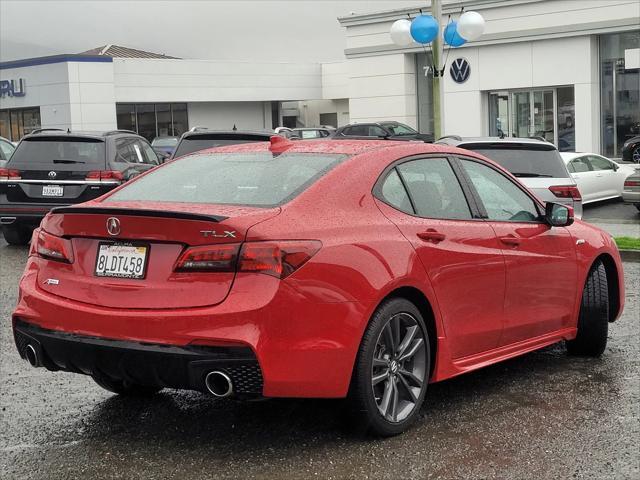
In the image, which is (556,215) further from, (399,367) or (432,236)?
(399,367)

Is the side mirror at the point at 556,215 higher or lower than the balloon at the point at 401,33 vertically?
lower

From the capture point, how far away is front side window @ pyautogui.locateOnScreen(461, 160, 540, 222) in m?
6.19

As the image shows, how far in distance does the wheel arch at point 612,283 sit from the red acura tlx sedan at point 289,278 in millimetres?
1234

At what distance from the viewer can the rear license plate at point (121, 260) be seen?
4.85 m

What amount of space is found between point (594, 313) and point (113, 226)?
11.7 ft

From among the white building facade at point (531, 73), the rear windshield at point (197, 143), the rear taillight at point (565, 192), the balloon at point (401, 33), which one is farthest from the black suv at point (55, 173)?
the white building facade at point (531, 73)

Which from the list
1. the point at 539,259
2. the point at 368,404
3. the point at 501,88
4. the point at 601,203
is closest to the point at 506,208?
the point at 539,259

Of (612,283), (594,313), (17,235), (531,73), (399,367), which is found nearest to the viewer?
(399,367)

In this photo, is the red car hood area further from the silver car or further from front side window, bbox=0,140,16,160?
front side window, bbox=0,140,16,160

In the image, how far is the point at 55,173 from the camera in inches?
564

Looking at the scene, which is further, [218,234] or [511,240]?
[511,240]

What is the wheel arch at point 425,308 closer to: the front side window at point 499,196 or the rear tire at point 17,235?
the front side window at point 499,196

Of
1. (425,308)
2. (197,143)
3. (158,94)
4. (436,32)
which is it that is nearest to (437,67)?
(436,32)

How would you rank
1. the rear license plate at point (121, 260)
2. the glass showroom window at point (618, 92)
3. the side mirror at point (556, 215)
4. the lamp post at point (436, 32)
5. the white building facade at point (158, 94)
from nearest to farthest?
the rear license plate at point (121, 260) < the side mirror at point (556, 215) < the lamp post at point (436, 32) < the glass showroom window at point (618, 92) < the white building facade at point (158, 94)
